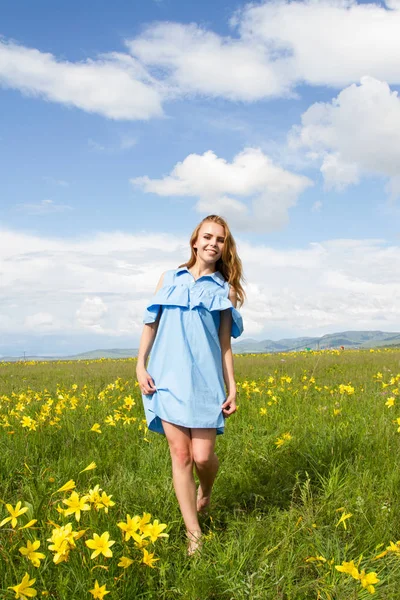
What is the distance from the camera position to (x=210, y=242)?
13.9 ft

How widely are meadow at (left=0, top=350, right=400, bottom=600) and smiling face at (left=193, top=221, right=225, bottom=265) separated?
1.85m

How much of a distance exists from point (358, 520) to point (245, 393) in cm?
441

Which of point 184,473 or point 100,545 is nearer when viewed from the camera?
point 100,545

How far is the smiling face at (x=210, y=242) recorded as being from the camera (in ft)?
13.9

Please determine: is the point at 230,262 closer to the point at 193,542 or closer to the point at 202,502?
the point at 202,502

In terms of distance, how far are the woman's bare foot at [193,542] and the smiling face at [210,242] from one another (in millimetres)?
1992

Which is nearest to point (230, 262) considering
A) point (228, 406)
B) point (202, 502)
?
point (228, 406)

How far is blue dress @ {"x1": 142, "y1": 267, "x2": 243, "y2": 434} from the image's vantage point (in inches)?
147

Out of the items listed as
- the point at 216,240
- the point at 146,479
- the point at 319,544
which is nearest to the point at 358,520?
the point at 319,544

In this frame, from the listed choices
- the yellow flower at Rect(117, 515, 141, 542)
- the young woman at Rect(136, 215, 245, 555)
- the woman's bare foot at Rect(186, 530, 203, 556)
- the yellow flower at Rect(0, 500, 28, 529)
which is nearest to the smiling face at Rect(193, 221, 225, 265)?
the young woman at Rect(136, 215, 245, 555)

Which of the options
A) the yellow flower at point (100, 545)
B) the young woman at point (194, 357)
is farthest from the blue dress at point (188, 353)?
the yellow flower at point (100, 545)

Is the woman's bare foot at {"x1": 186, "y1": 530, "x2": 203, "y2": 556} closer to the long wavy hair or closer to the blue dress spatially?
the blue dress

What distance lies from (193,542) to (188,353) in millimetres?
1252

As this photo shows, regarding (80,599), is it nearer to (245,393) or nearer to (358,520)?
(358,520)
